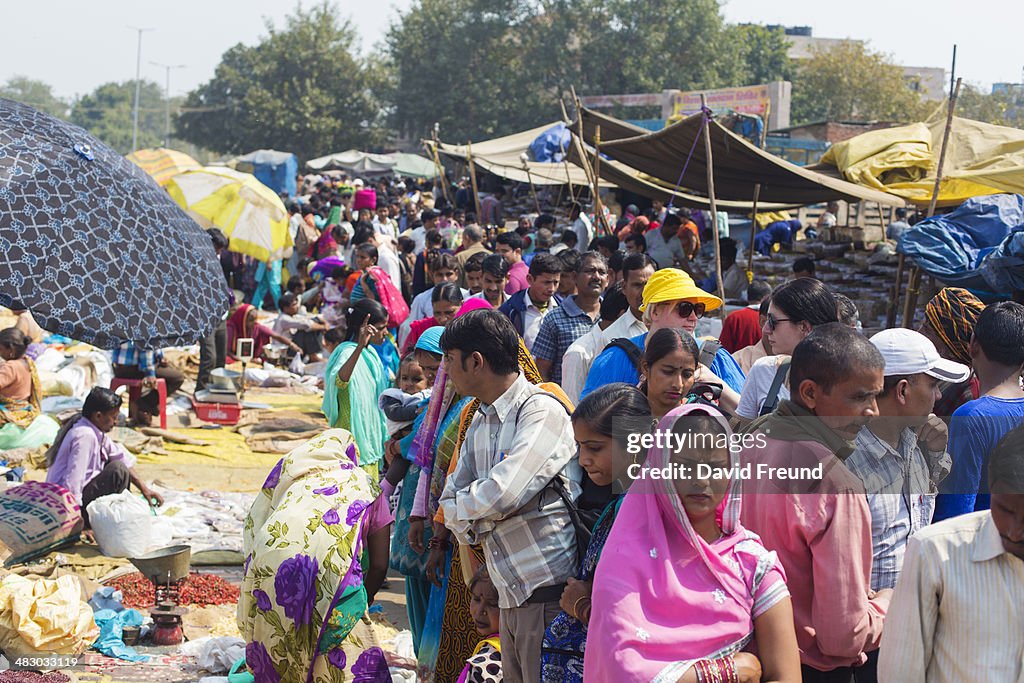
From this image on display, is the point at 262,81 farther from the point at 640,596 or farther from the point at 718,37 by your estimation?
the point at 640,596

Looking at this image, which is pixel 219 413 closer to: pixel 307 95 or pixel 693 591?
pixel 693 591

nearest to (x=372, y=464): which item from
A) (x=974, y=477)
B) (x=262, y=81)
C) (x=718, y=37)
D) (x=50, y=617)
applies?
(x=50, y=617)

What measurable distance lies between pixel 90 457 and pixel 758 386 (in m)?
4.66

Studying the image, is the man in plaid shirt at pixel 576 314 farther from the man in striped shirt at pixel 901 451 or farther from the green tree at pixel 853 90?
the green tree at pixel 853 90

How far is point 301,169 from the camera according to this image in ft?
168

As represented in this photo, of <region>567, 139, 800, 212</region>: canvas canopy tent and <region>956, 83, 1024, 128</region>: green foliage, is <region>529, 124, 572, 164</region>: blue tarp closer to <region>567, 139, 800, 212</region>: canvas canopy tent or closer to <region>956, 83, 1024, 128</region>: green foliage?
<region>567, 139, 800, 212</region>: canvas canopy tent

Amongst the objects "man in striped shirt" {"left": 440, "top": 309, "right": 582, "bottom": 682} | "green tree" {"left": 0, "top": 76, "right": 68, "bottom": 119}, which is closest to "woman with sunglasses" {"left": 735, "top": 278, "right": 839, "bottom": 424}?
"man in striped shirt" {"left": 440, "top": 309, "right": 582, "bottom": 682}

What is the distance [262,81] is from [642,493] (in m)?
54.4

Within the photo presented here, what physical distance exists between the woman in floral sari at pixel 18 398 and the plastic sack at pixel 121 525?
1993mm

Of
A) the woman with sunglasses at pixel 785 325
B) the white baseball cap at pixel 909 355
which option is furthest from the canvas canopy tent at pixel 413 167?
the white baseball cap at pixel 909 355

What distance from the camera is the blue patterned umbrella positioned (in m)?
4.38

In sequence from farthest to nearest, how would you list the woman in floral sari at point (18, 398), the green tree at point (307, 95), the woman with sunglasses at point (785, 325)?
the green tree at point (307, 95), the woman in floral sari at point (18, 398), the woman with sunglasses at point (785, 325)

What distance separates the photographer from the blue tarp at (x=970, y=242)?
22.4ft

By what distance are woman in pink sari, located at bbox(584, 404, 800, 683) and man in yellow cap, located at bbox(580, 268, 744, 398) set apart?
1.77 m
